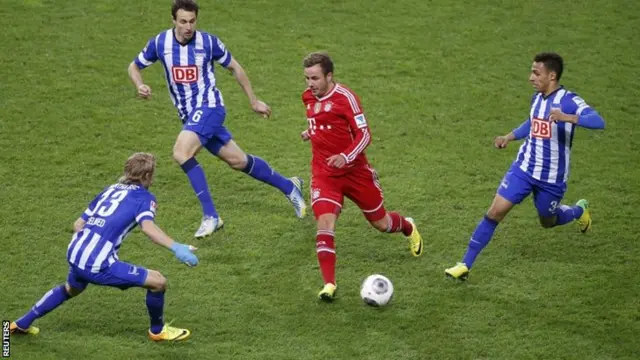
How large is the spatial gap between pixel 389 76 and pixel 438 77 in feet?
2.05

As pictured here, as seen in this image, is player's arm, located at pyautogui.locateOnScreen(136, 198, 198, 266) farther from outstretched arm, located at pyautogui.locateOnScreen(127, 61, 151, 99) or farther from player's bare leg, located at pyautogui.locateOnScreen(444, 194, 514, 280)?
player's bare leg, located at pyautogui.locateOnScreen(444, 194, 514, 280)

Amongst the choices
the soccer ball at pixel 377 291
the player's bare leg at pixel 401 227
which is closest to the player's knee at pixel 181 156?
the player's bare leg at pixel 401 227

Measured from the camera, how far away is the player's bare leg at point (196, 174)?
31.7 feet

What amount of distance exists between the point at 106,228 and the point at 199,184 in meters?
2.13

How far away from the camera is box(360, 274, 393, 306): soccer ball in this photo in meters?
8.38

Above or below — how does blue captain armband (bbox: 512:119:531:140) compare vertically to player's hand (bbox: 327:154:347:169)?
→ above

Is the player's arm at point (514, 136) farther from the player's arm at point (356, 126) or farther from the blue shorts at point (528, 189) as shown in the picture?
the player's arm at point (356, 126)

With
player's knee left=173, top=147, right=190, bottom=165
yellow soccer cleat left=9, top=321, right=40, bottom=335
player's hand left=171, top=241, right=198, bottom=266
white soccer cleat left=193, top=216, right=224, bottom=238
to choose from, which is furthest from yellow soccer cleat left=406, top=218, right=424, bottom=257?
yellow soccer cleat left=9, top=321, right=40, bottom=335

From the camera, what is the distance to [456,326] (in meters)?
8.34

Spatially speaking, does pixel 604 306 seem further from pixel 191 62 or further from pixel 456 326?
pixel 191 62

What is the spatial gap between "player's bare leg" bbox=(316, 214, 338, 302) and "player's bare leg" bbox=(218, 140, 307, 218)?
156 centimetres

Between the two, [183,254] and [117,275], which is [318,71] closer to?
[183,254]

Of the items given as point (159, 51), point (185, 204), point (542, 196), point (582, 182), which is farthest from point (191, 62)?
point (582, 182)

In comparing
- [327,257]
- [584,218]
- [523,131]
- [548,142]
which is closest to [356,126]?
[327,257]
